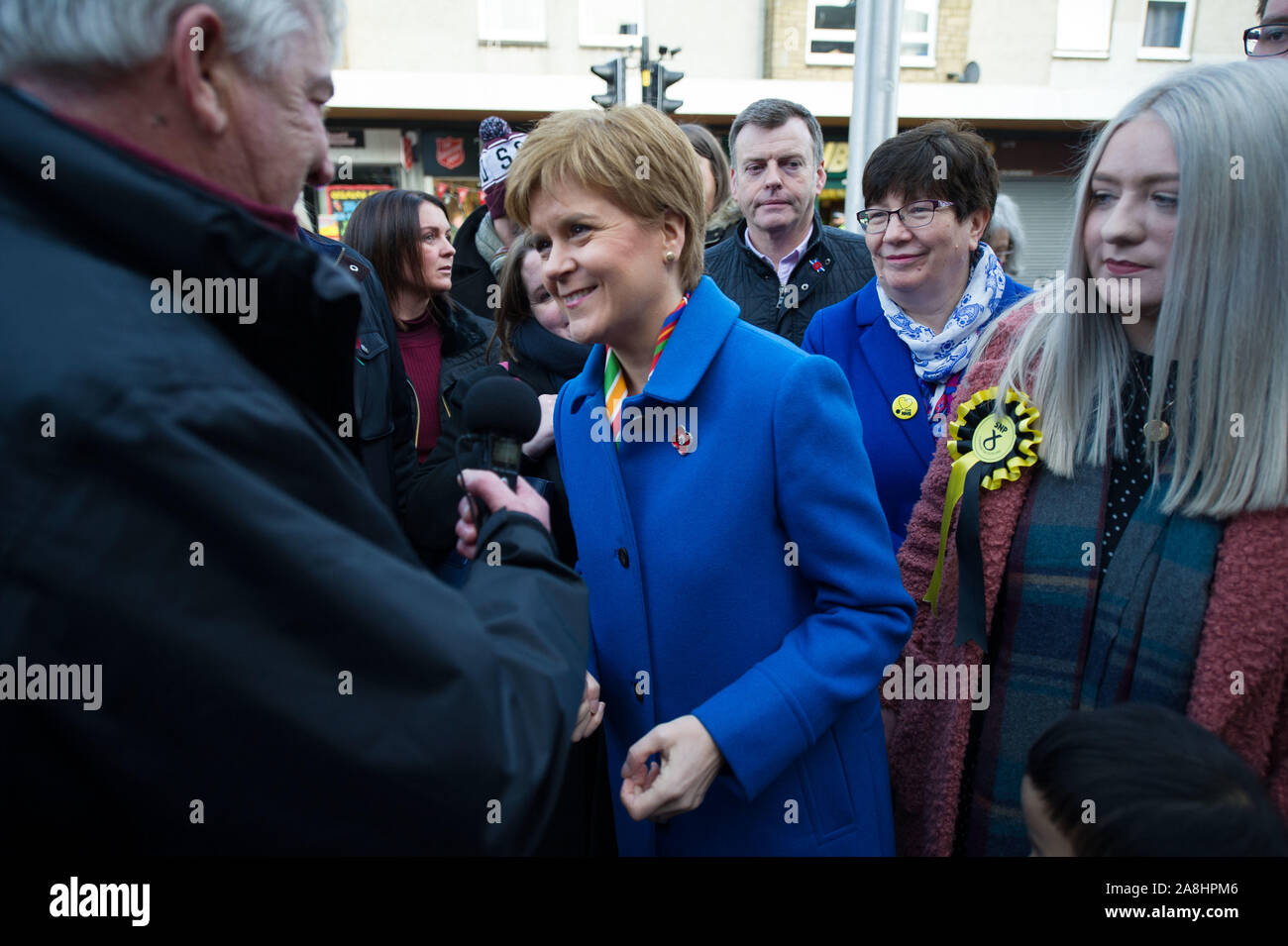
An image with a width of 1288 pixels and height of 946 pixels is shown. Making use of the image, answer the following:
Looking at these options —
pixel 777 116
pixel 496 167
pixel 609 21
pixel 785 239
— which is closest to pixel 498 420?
pixel 785 239

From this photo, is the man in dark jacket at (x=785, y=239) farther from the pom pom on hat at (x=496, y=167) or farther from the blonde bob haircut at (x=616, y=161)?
the blonde bob haircut at (x=616, y=161)

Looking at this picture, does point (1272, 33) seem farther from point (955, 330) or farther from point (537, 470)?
point (537, 470)

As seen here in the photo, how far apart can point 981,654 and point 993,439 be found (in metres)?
0.43

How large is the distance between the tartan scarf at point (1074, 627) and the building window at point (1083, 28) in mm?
17497

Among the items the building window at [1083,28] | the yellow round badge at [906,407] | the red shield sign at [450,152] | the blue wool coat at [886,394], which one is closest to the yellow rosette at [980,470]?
the blue wool coat at [886,394]

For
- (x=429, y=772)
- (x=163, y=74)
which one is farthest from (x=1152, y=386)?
(x=163, y=74)

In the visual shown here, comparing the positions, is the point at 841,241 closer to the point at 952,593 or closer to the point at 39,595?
the point at 952,593

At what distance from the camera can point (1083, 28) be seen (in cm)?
1577

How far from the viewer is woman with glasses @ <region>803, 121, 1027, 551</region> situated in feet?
8.48

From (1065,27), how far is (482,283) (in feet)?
52.7

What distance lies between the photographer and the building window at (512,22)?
14750 mm

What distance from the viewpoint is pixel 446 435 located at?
2.53 meters

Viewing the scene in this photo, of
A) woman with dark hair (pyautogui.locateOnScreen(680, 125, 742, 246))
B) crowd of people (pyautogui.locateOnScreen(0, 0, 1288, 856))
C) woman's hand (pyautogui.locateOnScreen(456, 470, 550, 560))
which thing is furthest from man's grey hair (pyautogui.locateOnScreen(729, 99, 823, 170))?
woman's hand (pyautogui.locateOnScreen(456, 470, 550, 560))

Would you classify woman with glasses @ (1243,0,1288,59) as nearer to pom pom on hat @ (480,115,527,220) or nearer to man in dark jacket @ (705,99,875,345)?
man in dark jacket @ (705,99,875,345)
